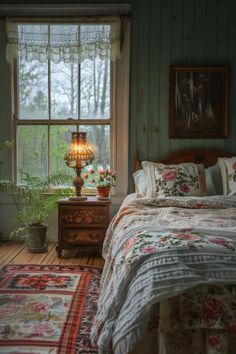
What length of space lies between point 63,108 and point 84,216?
4.07ft

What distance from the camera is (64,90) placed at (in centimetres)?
416

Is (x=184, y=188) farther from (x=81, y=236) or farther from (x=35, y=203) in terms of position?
(x=35, y=203)

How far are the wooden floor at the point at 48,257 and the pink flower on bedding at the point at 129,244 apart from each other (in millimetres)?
1570

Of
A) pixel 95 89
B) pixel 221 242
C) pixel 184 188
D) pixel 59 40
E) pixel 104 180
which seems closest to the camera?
pixel 221 242

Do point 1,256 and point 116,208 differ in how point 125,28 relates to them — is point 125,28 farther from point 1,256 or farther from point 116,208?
point 1,256

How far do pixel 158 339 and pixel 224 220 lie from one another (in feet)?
3.16

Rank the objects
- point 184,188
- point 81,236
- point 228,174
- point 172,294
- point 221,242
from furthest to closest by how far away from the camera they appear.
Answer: point 81,236 < point 228,174 < point 184,188 < point 221,242 < point 172,294

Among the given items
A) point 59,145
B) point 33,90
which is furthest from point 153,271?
point 33,90

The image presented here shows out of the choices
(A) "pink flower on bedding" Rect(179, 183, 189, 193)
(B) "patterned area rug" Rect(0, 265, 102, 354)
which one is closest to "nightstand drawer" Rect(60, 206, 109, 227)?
(B) "patterned area rug" Rect(0, 265, 102, 354)

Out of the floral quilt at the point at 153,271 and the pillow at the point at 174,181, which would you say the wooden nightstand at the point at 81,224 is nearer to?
the pillow at the point at 174,181

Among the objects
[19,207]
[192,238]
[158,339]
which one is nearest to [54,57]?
[19,207]

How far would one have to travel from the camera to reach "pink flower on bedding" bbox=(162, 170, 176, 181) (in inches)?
133

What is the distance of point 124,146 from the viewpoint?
13.4 feet

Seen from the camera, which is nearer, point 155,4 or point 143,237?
point 143,237
